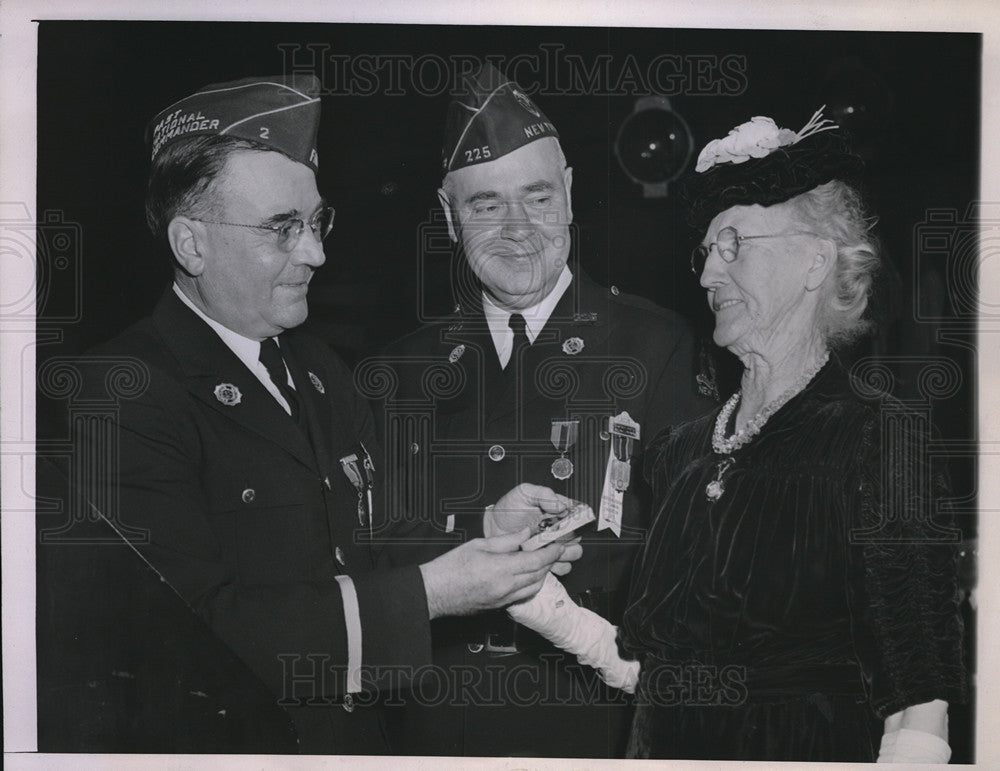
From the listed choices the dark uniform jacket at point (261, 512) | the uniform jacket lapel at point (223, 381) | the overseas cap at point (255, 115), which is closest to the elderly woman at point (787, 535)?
the dark uniform jacket at point (261, 512)

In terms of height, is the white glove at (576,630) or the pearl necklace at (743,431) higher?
the pearl necklace at (743,431)

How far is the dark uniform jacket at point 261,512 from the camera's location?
7.03 feet

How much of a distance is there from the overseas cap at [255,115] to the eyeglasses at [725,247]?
94 cm

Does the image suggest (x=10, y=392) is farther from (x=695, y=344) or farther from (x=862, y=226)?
(x=862, y=226)

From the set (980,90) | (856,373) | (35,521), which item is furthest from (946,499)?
(35,521)

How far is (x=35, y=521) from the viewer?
90.4 inches

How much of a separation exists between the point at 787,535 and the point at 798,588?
126 mm

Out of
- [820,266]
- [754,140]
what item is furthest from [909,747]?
[754,140]

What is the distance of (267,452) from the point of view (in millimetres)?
2148

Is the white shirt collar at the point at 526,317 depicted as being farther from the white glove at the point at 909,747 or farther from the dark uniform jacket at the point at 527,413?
the white glove at the point at 909,747

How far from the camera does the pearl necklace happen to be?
2.17m

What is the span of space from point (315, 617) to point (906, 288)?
1.61 metres

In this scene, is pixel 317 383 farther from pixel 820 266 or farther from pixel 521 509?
pixel 820 266

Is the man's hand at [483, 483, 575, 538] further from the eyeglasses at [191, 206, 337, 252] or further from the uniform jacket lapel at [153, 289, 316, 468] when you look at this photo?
the eyeglasses at [191, 206, 337, 252]
